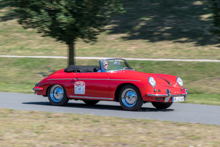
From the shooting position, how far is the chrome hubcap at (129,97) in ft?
30.8

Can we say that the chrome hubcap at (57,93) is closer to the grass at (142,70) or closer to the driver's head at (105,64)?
the driver's head at (105,64)

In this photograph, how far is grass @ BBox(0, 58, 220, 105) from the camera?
17.0m

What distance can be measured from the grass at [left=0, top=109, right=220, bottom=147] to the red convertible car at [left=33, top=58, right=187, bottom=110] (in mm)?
1516

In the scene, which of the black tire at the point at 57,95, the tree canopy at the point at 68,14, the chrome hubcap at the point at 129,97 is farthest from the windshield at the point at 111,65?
the tree canopy at the point at 68,14

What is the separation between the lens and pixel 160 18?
1284 inches

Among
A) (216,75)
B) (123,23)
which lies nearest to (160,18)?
(123,23)

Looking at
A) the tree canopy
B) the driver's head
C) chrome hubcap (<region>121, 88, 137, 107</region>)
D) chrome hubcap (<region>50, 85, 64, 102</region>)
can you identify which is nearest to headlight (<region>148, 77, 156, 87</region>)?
chrome hubcap (<region>121, 88, 137, 107</region>)

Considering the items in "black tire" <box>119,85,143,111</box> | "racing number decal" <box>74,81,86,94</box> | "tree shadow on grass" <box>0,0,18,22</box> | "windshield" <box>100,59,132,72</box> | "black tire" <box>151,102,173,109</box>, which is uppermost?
"tree shadow on grass" <box>0,0,18,22</box>

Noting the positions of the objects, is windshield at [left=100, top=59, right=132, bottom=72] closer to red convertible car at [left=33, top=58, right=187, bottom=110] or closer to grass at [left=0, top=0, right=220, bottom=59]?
red convertible car at [left=33, top=58, right=187, bottom=110]

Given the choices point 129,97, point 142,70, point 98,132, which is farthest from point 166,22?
point 98,132

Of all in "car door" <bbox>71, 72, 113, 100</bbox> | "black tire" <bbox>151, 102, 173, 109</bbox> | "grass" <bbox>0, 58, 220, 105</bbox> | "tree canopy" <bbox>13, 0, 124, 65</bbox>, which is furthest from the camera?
"grass" <bbox>0, 58, 220, 105</bbox>

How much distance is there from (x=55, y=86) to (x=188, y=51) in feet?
53.2

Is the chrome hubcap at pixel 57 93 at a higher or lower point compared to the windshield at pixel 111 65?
lower

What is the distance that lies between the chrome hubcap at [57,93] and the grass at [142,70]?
508 cm
